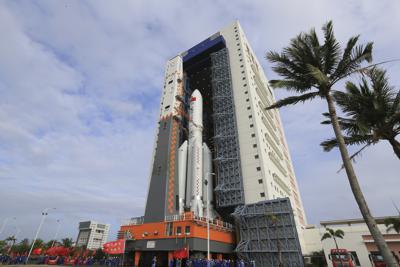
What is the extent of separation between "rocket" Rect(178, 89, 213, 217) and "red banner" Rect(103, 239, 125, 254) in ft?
31.2

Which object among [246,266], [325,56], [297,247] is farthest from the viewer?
[246,266]

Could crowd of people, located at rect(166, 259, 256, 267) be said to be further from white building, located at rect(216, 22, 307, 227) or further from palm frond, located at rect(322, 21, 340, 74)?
palm frond, located at rect(322, 21, 340, 74)

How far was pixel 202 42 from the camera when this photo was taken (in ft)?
212

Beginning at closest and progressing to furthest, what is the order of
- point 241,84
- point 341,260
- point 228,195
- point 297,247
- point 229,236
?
point 341,260, point 297,247, point 229,236, point 228,195, point 241,84

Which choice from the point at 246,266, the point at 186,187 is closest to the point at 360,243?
the point at 246,266

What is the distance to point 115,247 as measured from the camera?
33281mm

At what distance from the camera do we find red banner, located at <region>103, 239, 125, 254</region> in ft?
107

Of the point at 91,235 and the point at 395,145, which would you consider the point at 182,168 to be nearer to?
the point at 395,145

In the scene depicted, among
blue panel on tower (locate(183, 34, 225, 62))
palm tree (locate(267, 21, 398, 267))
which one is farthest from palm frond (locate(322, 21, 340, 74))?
blue panel on tower (locate(183, 34, 225, 62))

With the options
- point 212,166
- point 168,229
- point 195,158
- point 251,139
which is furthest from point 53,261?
point 251,139

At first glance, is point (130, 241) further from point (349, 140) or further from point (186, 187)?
point (349, 140)

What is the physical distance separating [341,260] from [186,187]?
25.2 m

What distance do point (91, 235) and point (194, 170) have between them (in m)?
119

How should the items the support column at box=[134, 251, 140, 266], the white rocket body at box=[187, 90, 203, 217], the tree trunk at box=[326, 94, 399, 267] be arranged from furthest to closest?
the white rocket body at box=[187, 90, 203, 217], the support column at box=[134, 251, 140, 266], the tree trunk at box=[326, 94, 399, 267]
